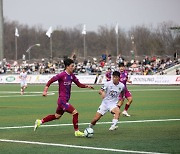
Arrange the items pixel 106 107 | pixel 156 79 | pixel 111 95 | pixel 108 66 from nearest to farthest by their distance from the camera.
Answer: pixel 106 107
pixel 111 95
pixel 156 79
pixel 108 66

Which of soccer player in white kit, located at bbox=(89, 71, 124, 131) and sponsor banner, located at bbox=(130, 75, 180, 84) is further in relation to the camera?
sponsor banner, located at bbox=(130, 75, 180, 84)

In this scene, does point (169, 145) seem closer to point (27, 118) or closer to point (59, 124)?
point (59, 124)

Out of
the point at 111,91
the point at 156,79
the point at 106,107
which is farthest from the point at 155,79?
the point at 106,107

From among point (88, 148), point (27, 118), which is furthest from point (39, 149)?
point (27, 118)

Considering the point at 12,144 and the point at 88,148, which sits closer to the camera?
the point at 88,148

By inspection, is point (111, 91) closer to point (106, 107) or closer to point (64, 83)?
point (106, 107)

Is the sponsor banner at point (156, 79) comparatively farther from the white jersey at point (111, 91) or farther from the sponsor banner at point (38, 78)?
the white jersey at point (111, 91)

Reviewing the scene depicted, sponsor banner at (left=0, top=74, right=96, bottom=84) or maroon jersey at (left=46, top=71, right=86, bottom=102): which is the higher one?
maroon jersey at (left=46, top=71, right=86, bottom=102)

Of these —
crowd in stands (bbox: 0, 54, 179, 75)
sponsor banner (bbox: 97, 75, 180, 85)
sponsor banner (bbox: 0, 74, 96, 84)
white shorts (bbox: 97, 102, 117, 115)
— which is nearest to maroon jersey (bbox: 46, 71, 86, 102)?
white shorts (bbox: 97, 102, 117, 115)

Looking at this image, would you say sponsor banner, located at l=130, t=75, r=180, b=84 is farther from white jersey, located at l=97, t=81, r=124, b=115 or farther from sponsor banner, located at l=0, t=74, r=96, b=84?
white jersey, located at l=97, t=81, r=124, b=115

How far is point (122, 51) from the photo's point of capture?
102812 mm

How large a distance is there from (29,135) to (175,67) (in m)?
39.1

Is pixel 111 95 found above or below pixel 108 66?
above

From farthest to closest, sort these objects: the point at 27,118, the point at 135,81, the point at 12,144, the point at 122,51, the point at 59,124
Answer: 1. the point at 122,51
2. the point at 135,81
3. the point at 27,118
4. the point at 59,124
5. the point at 12,144
